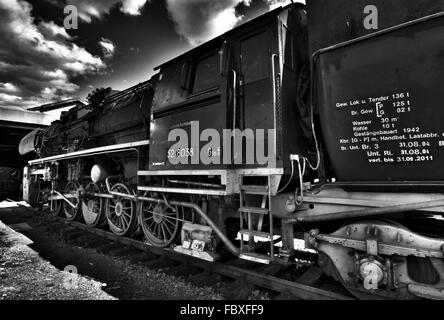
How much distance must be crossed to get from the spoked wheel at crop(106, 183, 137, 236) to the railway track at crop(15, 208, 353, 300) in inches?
13.5

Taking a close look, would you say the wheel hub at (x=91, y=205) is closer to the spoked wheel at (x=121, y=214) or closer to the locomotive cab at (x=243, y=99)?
the spoked wheel at (x=121, y=214)

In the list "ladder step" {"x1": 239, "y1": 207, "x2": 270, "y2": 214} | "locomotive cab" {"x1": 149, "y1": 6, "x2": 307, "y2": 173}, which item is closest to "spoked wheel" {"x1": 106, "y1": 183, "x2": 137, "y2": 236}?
"locomotive cab" {"x1": 149, "y1": 6, "x2": 307, "y2": 173}

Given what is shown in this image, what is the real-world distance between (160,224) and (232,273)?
194 cm

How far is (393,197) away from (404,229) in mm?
288

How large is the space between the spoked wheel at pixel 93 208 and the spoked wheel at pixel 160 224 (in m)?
1.91

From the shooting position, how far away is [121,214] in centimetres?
571

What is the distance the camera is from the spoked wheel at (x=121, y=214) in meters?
5.48

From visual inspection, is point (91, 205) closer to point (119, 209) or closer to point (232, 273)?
point (119, 209)

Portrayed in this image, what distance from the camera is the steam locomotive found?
7.41ft

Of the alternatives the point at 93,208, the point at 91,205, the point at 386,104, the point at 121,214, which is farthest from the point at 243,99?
the point at 91,205
